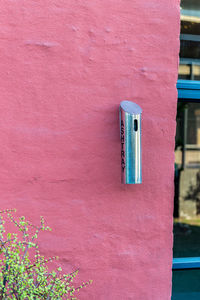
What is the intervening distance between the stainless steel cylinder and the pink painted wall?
0.14 m

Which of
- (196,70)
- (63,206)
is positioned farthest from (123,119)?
(196,70)

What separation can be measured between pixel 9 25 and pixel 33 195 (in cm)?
117

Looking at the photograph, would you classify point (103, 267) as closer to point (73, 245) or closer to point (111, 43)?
point (73, 245)

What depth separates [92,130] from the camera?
7.42 ft

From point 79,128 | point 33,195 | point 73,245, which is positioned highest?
point 79,128

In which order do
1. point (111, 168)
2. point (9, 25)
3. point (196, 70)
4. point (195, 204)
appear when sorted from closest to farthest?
point (9, 25)
point (111, 168)
point (196, 70)
point (195, 204)

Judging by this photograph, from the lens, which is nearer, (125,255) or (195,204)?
(125,255)

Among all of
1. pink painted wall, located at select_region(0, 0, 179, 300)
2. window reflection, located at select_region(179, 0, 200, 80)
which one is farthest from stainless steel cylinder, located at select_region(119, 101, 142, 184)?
window reflection, located at select_region(179, 0, 200, 80)

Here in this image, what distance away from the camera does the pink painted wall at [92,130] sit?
218 cm

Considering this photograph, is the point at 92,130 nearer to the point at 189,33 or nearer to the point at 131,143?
the point at 131,143

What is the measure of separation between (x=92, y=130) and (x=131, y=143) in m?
0.30

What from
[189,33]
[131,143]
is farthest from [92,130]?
[189,33]

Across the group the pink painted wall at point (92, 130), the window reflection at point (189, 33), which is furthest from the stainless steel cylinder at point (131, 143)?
the window reflection at point (189, 33)

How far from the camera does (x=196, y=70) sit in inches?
134
